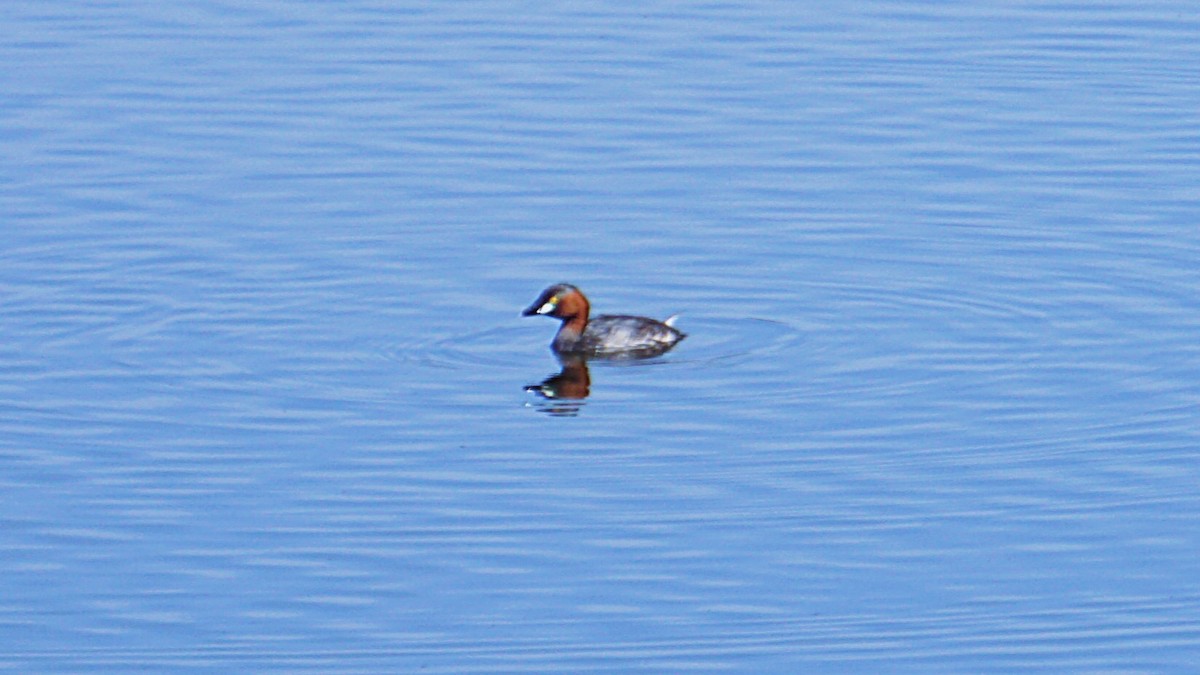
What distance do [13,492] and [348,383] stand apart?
3.08 meters

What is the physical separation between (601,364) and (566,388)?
1013mm

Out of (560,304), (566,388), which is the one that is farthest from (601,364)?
(566,388)

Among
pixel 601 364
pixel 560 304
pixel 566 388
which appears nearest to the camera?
pixel 566 388

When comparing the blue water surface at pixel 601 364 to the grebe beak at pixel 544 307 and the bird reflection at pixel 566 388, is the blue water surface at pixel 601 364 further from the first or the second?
the grebe beak at pixel 544 307

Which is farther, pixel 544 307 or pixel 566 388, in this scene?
pixel 544 307

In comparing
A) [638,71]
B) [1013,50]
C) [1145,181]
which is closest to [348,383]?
[1145,181]

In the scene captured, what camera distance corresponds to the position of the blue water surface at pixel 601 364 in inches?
527

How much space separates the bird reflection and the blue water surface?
0.17ft

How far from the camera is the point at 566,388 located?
1828 centimetres

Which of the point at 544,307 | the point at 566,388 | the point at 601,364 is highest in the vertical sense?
the point at 544,307

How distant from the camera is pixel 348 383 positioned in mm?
17828

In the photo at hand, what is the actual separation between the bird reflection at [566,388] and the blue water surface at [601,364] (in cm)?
5

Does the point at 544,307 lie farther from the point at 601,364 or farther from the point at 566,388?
the point at 566,388

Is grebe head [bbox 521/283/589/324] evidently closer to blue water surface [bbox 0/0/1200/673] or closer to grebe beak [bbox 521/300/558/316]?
grebe beak [bbox 521/300/558/316]
